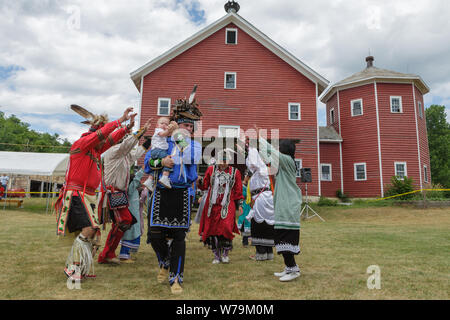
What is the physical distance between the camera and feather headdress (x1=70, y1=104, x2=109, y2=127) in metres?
4.19

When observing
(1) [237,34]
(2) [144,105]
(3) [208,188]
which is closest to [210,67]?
(1) [237,34]

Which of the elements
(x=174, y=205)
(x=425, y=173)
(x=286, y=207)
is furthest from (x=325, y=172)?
(x=174, y=205)

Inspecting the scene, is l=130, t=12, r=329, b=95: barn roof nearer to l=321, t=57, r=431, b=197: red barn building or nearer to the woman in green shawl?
l=321, t=57, r=431, b=197: red barn building

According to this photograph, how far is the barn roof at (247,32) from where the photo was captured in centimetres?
2048

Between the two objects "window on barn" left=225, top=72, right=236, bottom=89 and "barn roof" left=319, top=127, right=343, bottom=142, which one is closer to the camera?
"window on barn" left=225, top=72, right=236, bottom=89

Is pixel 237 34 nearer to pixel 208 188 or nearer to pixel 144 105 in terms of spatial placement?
pixel 144 105

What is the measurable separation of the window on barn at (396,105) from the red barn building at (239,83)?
5340 millimetres

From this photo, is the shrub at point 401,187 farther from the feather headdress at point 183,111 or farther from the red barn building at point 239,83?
the feather headdress at point 183,111

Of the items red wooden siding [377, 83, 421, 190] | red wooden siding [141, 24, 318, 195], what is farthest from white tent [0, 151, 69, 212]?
red wooden siding [377, 83, 421, 190]

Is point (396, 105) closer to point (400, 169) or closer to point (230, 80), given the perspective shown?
point (400, 169)

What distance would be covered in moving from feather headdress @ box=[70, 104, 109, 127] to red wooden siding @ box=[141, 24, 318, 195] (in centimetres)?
Result: 1591

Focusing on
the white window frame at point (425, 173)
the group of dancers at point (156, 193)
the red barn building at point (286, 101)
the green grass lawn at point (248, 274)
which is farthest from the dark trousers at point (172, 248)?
the white window frame at point (425, 173)

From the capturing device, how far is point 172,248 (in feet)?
12.5

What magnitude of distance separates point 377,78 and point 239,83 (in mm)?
10228
